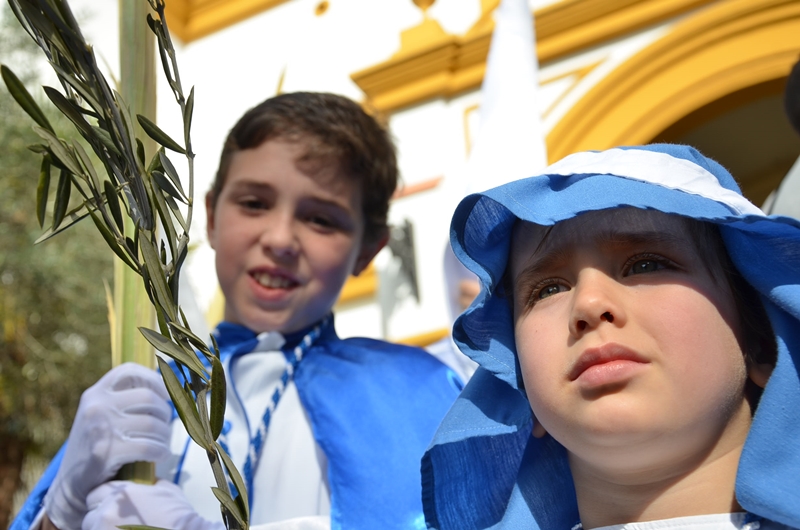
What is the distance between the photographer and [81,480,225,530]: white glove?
1313 mm

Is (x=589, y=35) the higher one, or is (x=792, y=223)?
(x=589, y=35)

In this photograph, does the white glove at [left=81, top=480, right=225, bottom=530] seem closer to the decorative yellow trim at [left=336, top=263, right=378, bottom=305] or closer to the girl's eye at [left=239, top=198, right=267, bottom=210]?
the girl's eye at [left=239, top=198, right=267, bottom=210]

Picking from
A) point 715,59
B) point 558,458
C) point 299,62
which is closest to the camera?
point 558,458

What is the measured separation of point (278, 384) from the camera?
1758mm

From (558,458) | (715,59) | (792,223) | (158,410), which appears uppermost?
(715,59)

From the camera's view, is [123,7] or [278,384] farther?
[278,384]

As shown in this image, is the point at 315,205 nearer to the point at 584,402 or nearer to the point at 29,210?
the point at 584,402

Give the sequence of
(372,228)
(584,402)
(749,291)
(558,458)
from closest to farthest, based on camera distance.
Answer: (584,402), (749,291), (558,458), (372,228)

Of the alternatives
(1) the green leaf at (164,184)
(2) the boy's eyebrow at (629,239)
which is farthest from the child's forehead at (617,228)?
(1) the green leaf at (164,184)

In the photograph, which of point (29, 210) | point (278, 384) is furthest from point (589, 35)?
point (29, 210)

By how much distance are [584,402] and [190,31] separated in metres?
5.96

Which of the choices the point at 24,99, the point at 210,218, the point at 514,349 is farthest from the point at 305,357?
the point at 24,99

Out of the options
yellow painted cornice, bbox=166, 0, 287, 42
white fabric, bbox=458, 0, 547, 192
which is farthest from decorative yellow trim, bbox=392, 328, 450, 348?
yellow painted cornice, bbox=166, 0, 287, 42

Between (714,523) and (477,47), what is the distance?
4077 mm
